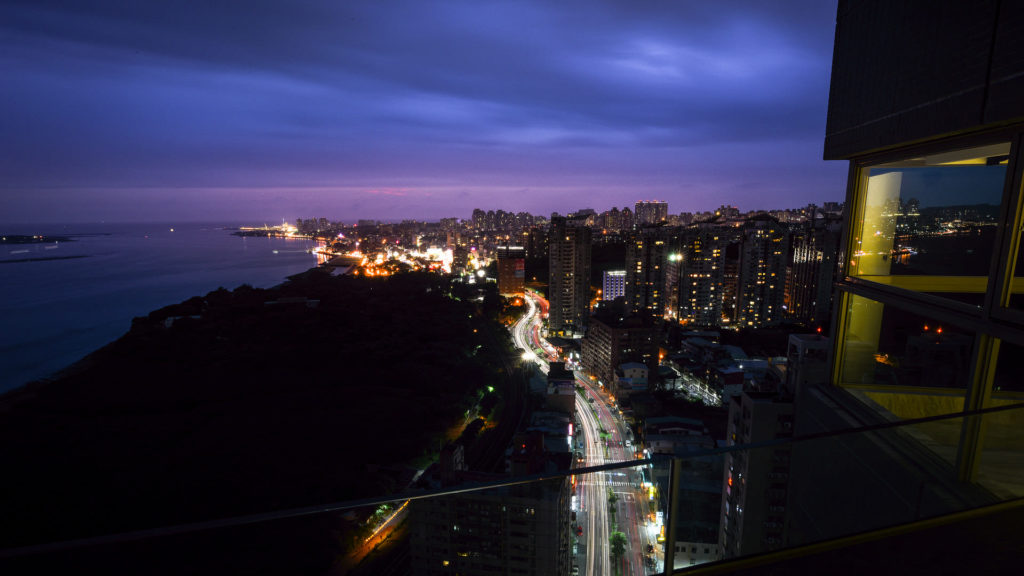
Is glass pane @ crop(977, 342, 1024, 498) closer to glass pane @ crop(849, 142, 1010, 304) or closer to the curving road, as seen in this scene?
glass pane @ crop(849, 142, 1010, 304)

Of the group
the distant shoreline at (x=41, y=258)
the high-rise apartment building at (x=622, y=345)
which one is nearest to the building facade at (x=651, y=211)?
the high-rise apartment building at (x=622, y=345)

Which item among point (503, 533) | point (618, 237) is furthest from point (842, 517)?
point (618, 237)

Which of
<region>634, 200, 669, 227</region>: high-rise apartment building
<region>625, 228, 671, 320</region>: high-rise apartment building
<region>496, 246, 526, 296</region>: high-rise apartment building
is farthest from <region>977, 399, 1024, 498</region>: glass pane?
<region>634, 200, 669, 227</region>: high-rise apartment building

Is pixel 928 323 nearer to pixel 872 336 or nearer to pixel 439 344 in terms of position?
pixel 872 336

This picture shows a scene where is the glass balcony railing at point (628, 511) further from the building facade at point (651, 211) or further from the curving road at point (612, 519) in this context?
the building facade at point (651, 211)

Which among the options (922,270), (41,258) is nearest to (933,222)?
(922,270)
